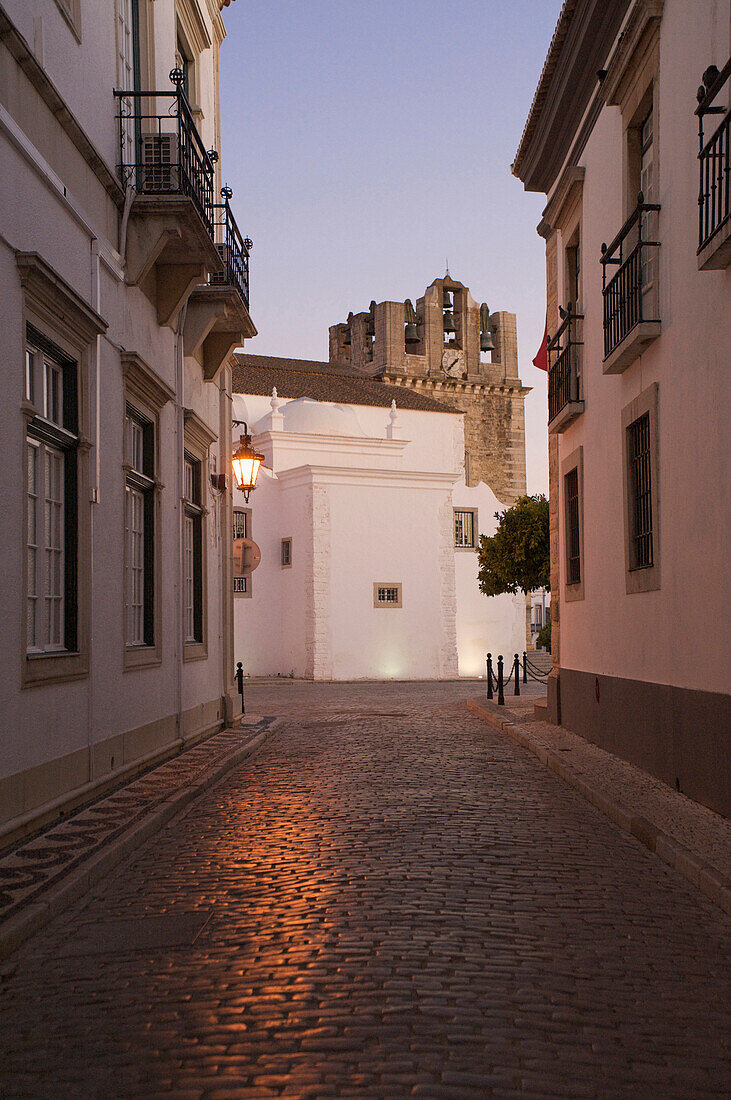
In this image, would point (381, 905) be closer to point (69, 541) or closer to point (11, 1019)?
point (11, 1019)

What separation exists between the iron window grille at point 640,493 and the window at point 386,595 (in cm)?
2212

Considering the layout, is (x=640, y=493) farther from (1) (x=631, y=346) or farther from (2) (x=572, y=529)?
(2) (x=572, y=529)

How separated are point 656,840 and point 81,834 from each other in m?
3.60

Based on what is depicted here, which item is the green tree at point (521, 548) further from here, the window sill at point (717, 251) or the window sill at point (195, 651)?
the window sill at point (717, 251)

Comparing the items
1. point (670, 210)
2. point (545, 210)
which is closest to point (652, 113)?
point (670, 210)

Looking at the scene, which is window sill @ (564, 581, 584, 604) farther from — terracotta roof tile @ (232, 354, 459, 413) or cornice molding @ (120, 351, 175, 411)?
terracotta roof tile @ (232, 354, 459, 413)

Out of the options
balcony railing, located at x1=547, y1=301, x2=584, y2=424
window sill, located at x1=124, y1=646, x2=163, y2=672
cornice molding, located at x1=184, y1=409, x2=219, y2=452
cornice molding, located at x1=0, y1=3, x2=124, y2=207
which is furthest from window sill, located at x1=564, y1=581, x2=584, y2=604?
cornice molding, located at x1=0, y1=3, x2=124, y2=207

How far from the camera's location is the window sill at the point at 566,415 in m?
14.5

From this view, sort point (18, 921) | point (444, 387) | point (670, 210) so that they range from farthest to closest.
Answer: point (444, 387), point (670, 210), point (18, 921)

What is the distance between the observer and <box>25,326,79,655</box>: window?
8320 mm

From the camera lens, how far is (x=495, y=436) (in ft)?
210

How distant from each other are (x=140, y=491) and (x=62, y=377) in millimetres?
2876

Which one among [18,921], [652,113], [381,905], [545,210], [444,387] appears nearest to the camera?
[18,921]

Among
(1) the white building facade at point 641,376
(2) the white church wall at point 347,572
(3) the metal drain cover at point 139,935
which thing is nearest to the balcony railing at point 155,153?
(1) the white building facade at point 641,376
